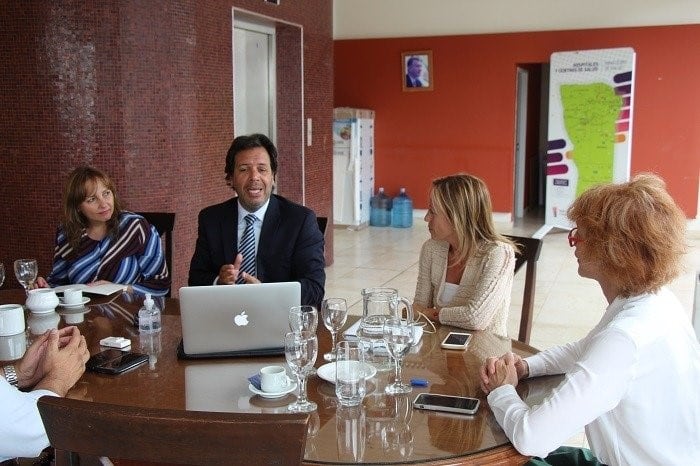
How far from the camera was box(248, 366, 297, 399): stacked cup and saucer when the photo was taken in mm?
1872

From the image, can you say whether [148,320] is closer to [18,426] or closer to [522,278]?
[18,426]

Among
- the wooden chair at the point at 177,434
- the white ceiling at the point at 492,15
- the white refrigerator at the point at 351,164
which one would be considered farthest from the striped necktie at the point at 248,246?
the white ceiling at the point at 492,15

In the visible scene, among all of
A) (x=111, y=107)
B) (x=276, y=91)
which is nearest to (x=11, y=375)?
(x=111, y=107)

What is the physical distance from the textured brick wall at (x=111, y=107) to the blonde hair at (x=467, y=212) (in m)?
2.46

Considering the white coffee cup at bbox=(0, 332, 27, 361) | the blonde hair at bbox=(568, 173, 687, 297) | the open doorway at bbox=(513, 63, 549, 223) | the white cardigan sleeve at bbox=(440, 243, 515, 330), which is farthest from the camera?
the open doorway at bbox=(513, 63, 549, 223)

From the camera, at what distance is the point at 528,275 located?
3016 mm

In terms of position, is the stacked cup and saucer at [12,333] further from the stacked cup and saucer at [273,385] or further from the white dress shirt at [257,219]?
the white dress shirt at [257,219]

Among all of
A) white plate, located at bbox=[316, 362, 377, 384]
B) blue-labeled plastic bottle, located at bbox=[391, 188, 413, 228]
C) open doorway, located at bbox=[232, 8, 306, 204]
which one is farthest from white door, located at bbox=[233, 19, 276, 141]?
white plate, located at bbox=[316, 362, 377, 384]

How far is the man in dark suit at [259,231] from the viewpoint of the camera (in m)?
3.14

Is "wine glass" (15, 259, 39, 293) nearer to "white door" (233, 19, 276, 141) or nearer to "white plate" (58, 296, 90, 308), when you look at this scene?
"white plate" (58, 296, 90, 308)

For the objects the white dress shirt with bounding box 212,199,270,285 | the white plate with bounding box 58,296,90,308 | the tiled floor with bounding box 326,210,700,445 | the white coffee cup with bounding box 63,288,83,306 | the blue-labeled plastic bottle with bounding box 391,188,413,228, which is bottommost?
the tiled floor with bounding box 326,210,700,445

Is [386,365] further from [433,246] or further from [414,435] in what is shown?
[433,246]

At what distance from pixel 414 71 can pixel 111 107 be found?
5.73 m

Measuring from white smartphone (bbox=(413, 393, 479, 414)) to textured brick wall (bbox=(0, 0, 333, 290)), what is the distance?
10.8 feet
